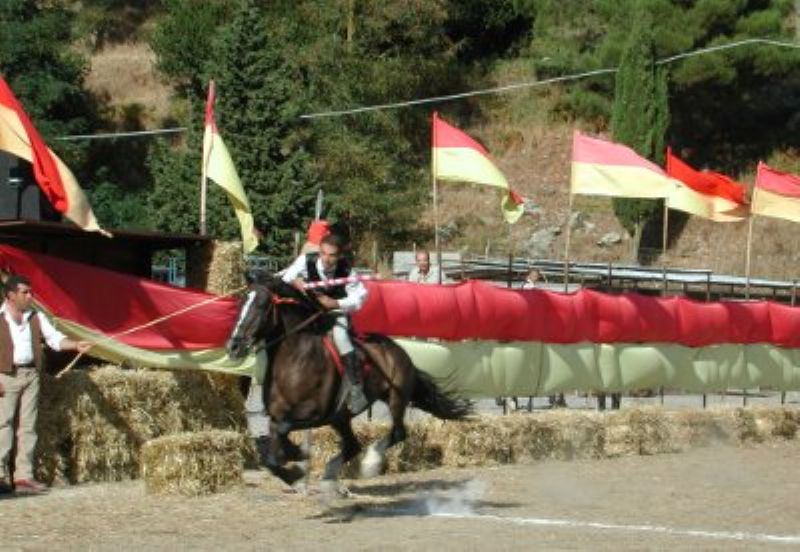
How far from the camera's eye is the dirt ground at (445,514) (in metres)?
11.9

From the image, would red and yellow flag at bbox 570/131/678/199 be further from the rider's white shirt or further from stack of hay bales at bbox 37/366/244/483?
the rider's white shirt

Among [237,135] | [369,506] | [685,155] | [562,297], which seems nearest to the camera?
[369,506]

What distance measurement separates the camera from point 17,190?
56.4 feet

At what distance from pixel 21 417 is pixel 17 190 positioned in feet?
11.8

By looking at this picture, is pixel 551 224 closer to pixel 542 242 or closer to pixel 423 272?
pixel 542 242

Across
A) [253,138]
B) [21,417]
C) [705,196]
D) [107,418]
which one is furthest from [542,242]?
[21,417]

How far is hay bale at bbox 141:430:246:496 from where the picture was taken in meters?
14.4

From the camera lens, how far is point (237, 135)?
165ft

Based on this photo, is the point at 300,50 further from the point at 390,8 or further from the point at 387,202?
the point at 387,202

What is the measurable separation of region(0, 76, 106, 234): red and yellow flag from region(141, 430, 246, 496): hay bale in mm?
2208

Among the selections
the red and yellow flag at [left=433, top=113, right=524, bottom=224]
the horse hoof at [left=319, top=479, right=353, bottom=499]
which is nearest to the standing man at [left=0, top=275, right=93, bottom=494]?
the horse hoof at [left=319, top=479, right=353, bottom=499]

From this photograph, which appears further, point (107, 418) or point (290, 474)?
point (107, 418)

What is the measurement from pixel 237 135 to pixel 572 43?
18.1 meters

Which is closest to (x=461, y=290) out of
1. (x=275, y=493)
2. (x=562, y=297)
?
(x=562, y=297)
